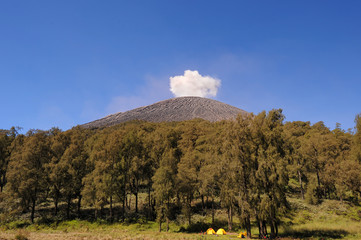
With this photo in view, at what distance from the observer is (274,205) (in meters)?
23.2

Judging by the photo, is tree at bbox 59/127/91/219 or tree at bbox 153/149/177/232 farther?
tree at bbox 59/127/91/219

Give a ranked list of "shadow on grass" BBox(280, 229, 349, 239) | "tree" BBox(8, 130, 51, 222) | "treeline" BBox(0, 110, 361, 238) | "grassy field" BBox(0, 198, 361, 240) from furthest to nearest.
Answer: "tree" BBox(8, 130, 51, 222), "grassy field" BBox(0, 198, 361, 240), "shadow on grass" BBox(280, 229, 349, 239), "treeline" BBox(0, 110, 361, 238)

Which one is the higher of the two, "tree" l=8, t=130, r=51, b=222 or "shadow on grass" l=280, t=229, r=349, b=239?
"tree" l=8, t=130, r=51, b=222

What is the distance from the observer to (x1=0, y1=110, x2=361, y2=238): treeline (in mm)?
24531

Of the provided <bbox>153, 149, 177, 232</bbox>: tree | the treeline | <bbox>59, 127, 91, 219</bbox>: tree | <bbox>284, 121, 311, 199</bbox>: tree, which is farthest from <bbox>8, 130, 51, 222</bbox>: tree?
<bbox>284, 121, 311, 199</bbox>: tree

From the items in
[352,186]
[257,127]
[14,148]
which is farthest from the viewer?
[14,148]

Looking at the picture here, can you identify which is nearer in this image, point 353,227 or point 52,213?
point 353,227

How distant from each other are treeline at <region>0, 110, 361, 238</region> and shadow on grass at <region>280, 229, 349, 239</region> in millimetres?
3539

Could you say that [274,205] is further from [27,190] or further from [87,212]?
[27,190]

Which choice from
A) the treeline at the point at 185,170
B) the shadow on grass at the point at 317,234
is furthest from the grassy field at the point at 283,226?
the treeline at the point at 185,170

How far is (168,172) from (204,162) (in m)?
7.89

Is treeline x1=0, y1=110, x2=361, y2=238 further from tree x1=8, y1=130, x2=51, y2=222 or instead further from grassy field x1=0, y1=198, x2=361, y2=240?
grassy field x1=0, y1=198, x2=361, y2=240

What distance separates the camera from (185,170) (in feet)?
114

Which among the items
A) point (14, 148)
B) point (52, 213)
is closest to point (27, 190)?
point (52, 213)
